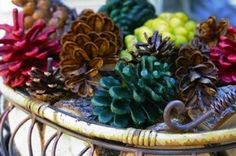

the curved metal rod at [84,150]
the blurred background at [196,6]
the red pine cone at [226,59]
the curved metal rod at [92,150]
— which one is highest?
the red pine cone at [226,59]

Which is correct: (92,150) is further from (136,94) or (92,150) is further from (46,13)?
(46,13)

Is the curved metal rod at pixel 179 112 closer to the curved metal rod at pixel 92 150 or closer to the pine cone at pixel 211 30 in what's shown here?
the curved metal rod at pixel 92 150

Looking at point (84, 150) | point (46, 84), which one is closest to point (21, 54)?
point (46, 84)

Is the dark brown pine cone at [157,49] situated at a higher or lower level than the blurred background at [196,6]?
higher

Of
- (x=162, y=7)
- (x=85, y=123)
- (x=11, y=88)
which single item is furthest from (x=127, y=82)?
(x=162, y=7)

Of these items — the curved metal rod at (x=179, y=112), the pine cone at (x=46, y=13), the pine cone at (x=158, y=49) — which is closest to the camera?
the curved metal rod at (x=179, y=112)

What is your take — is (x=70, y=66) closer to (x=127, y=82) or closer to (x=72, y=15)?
(x=127, y=82)

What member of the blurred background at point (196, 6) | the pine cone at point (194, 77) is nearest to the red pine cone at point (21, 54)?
the pine cone at point (194, 77)

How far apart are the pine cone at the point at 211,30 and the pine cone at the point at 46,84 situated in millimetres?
223

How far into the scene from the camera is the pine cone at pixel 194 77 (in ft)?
1.85

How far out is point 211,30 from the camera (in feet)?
2.27

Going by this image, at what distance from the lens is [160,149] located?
1.69ft

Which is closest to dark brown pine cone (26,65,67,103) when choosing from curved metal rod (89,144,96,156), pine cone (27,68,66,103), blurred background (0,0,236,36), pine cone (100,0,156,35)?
pine cone (27,68,66,103)

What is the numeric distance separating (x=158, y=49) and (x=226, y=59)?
0.32 feet
